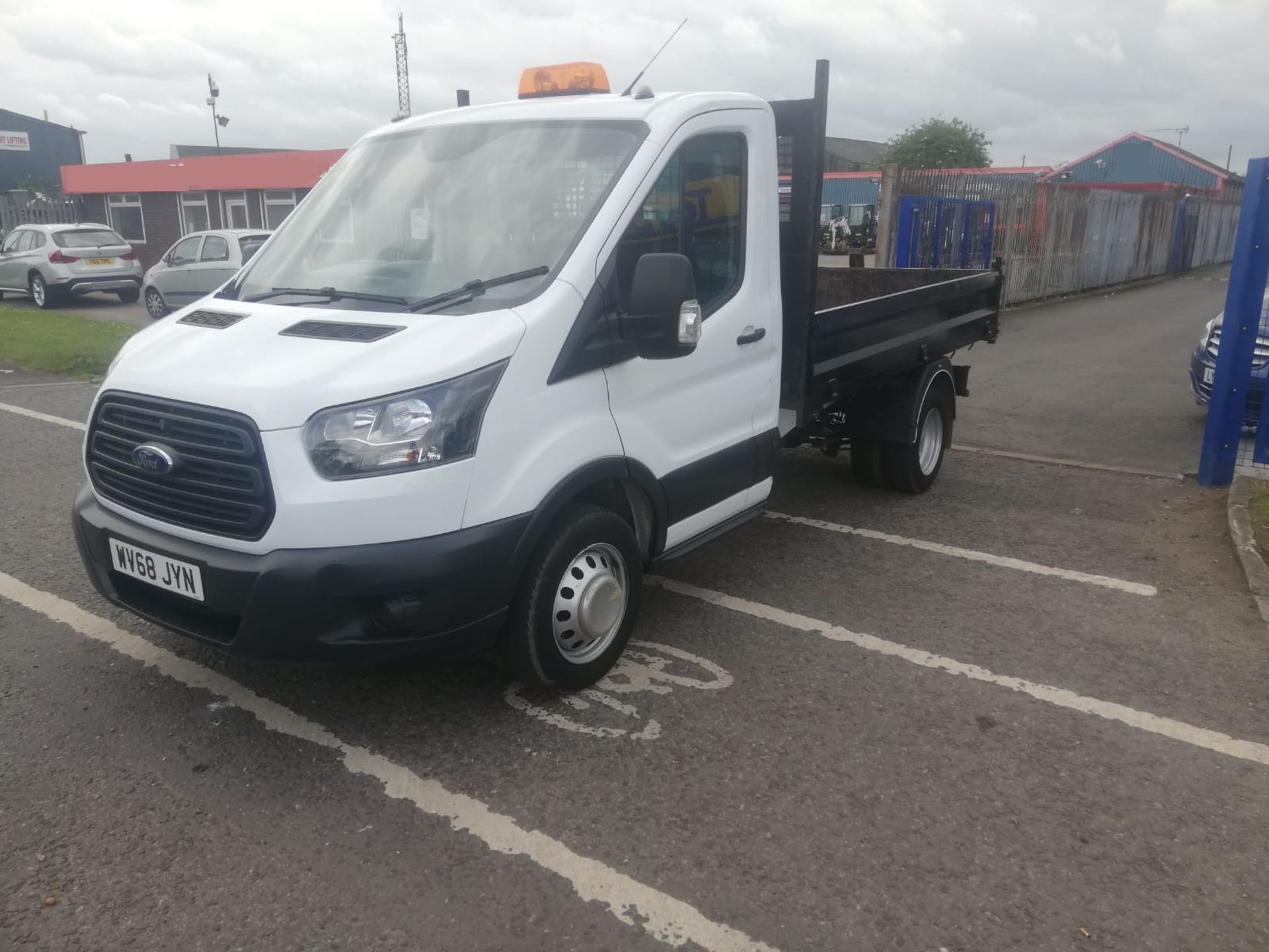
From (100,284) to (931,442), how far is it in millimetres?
17681

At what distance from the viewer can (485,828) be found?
310 cm

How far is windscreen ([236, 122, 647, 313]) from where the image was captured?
145 inches

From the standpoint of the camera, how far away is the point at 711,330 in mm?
4215

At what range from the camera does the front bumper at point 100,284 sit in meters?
18.8

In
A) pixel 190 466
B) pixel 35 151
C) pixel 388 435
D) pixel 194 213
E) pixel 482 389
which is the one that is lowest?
pixel 190 466

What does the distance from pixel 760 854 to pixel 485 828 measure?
0.85 meters

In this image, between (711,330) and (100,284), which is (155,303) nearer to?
(100,284)

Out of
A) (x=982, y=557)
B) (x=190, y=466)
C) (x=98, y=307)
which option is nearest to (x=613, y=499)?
(x=190, y=466)

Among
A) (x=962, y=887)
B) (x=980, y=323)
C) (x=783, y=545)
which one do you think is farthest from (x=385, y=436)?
(x=980, y=323)

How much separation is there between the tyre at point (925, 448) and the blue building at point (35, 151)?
46.3 metres

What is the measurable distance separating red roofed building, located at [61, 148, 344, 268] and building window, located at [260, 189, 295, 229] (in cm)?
2

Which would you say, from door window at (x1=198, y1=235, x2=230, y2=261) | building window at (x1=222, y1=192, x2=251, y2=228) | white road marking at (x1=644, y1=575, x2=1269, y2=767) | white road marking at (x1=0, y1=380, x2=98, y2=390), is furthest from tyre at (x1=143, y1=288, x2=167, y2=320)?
white road marking at (x1=644, y1=575, x2=1269, y2=767)

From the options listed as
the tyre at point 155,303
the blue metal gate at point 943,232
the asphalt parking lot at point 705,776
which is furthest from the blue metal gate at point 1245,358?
the tyre at point 155,303

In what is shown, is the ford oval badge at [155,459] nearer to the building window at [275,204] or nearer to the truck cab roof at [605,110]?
the truck cab roof at [605,110]
